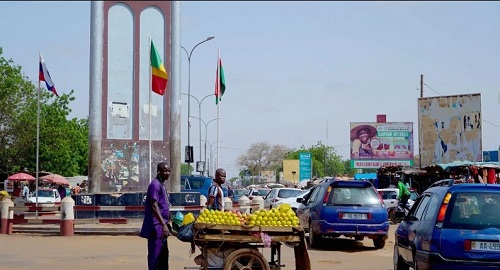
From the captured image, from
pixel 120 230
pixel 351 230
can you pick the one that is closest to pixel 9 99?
pixel 120 230

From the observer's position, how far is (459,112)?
151 feet

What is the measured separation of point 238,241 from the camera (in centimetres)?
1016

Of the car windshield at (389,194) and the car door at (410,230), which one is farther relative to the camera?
the car windshield at (389,194)

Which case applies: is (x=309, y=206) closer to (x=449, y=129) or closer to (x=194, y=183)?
(x=194, y=183)

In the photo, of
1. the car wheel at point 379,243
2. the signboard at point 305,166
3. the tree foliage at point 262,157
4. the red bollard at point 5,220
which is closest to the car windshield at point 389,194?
the car wheel at point 379,243

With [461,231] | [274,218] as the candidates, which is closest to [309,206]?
[274,218]

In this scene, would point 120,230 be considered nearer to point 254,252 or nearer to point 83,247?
point 83,247

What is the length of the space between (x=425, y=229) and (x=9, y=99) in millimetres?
45968

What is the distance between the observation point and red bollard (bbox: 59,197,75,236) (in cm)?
2056

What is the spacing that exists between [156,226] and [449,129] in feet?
130

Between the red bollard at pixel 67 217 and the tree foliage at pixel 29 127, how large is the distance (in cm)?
3030

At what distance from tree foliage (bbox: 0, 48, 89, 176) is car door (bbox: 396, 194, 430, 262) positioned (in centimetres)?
4185

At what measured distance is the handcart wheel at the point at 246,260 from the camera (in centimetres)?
1015

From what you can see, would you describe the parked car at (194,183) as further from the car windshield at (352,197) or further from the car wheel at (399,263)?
the car wheel at (399,263)
